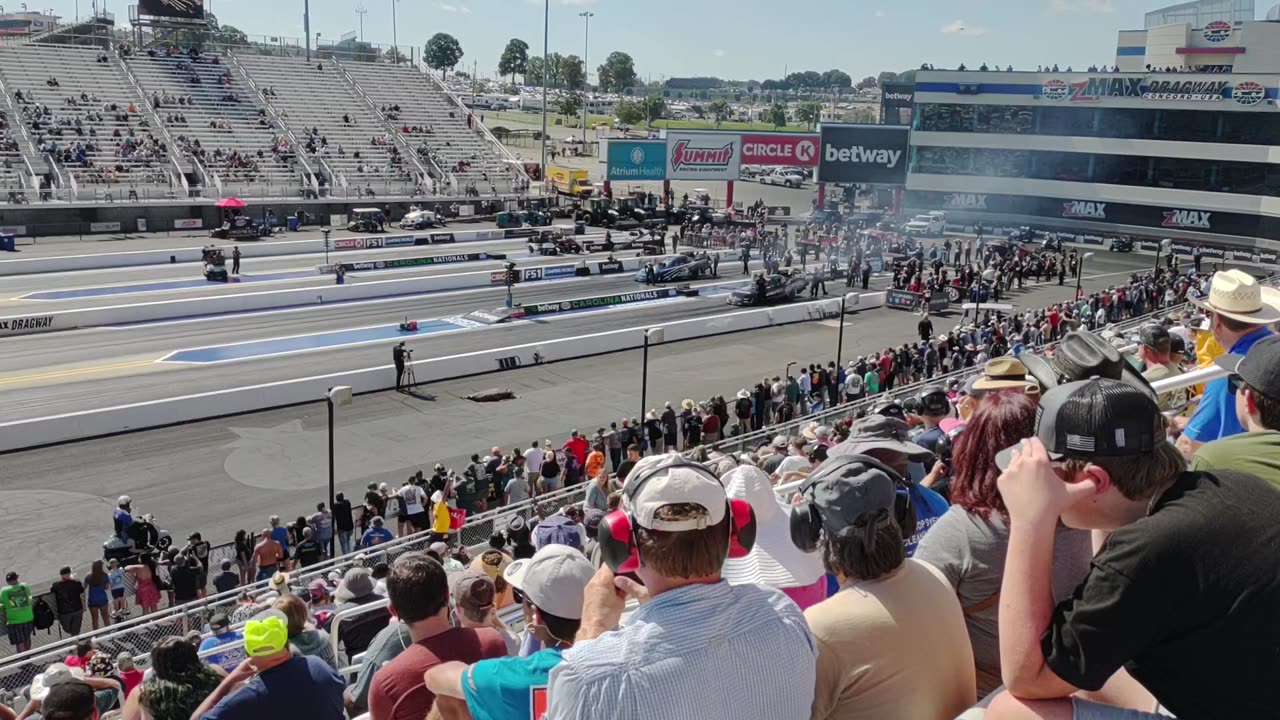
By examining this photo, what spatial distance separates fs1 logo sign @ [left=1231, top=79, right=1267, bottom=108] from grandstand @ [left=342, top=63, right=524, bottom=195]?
42.7 metres

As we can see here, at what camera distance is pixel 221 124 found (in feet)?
202

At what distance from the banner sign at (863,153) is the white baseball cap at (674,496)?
66694mm

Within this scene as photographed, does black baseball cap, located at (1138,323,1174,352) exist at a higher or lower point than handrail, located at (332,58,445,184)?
lower

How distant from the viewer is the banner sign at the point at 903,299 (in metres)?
37.7

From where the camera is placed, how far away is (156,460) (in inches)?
784

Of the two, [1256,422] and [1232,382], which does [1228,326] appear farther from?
[1256,422]

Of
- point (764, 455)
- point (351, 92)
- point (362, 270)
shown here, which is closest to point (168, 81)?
point (351, 92)

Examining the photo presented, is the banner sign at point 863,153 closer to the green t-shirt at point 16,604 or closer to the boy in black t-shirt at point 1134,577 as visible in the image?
the green t-shirt at point 16,604

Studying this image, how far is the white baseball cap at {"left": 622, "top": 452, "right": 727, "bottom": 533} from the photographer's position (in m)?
2.96

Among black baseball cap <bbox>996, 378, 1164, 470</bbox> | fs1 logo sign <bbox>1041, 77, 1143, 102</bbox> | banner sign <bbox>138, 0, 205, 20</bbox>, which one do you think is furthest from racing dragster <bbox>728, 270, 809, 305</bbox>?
banner sign <bbox>138, 0, 205, 20</bbox>

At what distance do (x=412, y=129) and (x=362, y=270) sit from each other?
1226 inches

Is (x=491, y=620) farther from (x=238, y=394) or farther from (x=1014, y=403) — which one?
(x=238, y=394)

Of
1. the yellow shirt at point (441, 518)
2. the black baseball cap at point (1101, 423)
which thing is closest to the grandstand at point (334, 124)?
the yellow shirt at point (441, 518)

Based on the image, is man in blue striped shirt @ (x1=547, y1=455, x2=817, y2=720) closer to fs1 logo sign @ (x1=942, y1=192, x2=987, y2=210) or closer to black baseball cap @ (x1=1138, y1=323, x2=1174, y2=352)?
black baseball cap @ (x1=1138, y1=323, x2=1174, y2=352)
